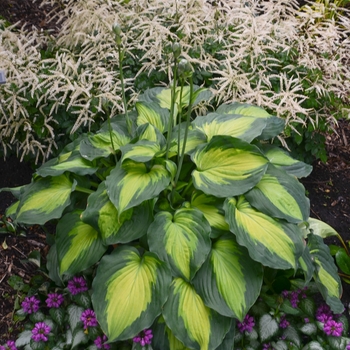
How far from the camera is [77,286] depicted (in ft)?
6.16

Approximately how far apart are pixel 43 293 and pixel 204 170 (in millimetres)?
1000

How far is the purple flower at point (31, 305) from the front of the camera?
75.9 inches

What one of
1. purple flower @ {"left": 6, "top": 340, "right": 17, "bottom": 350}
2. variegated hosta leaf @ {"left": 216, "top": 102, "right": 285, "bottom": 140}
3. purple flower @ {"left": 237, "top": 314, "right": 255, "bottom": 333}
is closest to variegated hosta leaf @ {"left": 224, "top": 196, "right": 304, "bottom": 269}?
purple flower @ {"left": 237, "top": 314, "right": 255, "bottom": 333}

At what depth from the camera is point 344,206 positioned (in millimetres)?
2768

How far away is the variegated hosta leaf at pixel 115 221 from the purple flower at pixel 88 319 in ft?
1.21

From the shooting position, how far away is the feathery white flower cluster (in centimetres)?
231

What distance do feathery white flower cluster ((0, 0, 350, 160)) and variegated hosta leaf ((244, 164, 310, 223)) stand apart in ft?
1.91

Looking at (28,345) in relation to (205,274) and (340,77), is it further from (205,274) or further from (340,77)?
(340,77)

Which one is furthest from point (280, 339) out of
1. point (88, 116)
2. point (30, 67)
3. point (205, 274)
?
point (30, 67)

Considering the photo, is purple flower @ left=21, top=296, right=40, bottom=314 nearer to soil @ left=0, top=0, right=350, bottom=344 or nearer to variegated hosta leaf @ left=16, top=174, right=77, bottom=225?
soil @ left=0, top=0, right=350, bottom=344

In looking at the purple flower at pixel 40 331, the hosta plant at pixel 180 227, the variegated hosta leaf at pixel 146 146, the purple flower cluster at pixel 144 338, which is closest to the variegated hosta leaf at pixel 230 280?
the hosta plant at pixel 180 227

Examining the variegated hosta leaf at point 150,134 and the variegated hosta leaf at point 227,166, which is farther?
the variegated hosta leaf at point 150,134

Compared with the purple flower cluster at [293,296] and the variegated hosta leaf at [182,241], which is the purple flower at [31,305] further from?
the purple flower cluster at [293,296]

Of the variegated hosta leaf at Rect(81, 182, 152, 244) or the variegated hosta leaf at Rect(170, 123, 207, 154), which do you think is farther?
the variegated hosta leaf at Rect(170, 123, 207, 154)
